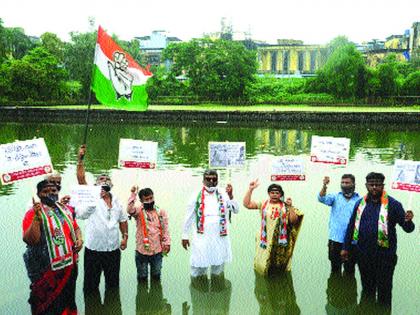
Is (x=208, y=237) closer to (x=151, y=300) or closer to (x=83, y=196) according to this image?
(x=151, y=300)

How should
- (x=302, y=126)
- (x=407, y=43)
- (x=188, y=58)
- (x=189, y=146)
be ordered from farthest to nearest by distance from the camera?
(x=407, y=43)
(x=188, y=58)
(x=302, y=126)
(x=189, y=146)

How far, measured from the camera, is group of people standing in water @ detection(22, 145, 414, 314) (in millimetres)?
4301

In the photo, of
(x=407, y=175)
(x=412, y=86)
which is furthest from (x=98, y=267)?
(x=412, y=86)

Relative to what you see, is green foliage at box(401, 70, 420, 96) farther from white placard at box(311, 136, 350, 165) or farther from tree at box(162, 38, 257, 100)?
white placard at box(311, 136, 350, 165)

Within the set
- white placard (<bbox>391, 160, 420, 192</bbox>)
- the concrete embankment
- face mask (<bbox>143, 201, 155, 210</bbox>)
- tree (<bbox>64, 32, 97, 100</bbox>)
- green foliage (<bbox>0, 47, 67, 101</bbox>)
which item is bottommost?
face mask (<bbox>143, 201, 155, 210</bbox>)

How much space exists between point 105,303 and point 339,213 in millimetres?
3133

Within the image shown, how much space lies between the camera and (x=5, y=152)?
486 centimetres

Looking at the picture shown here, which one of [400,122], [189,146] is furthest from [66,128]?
[400,122]

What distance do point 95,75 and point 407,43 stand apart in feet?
293

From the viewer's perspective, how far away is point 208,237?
228 inches

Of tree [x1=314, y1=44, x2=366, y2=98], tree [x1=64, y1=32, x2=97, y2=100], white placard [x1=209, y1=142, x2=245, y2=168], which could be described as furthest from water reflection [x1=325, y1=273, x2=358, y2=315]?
tree [x1=64, y1=32, x2=97, y2=100]

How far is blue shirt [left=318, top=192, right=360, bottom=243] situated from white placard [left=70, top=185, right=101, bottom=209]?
2.97 m

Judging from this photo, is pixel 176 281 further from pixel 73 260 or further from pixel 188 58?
pixel 188 58

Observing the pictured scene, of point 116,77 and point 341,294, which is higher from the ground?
point 116,77
